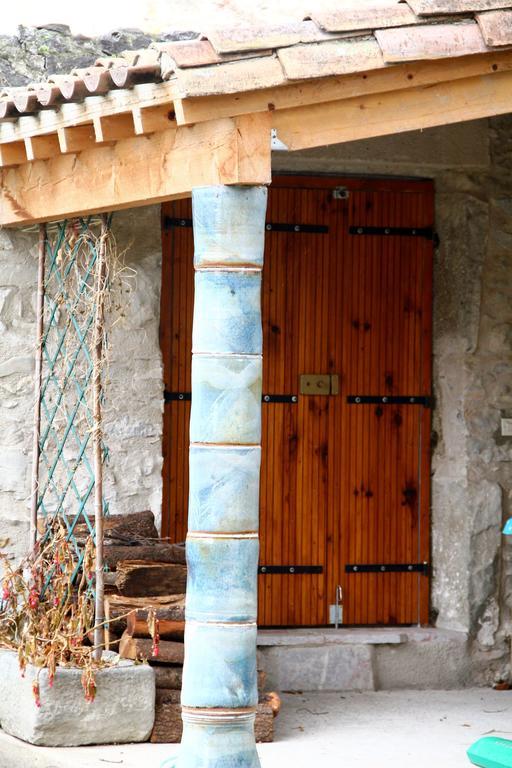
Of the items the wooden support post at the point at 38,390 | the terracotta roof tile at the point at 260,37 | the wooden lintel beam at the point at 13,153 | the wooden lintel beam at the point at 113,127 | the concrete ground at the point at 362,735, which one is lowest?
the concrete ground at the point at 362,735

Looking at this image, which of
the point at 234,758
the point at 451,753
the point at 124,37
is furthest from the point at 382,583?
the point at 124,37

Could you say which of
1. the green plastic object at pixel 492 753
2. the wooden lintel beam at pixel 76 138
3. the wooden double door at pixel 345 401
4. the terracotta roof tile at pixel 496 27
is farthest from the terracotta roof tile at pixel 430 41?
the wooden double door at pixel 345 401

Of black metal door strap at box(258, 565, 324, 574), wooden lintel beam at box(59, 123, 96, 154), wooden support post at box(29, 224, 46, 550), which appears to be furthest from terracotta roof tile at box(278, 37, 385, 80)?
black metal door strap at box(258, 565, 324, 574)

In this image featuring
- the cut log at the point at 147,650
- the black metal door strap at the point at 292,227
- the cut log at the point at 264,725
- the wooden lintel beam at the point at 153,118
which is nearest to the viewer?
the wooden lintel beam at the point at 153,118

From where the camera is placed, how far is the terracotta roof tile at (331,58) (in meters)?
4.40

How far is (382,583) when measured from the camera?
712 centimetres

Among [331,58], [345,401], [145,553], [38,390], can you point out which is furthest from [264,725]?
[331,58]

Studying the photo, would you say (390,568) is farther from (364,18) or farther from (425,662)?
(364,18)

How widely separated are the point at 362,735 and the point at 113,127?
2958 millimetres

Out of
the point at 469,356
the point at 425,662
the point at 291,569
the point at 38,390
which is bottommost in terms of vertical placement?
the point at 425,662

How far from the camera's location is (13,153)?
5703mm

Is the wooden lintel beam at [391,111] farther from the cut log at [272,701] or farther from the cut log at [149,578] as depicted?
the cut log at [272,701]

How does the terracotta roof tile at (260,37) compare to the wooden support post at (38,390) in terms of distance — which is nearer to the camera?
the terracotta roof tile at (260,37)

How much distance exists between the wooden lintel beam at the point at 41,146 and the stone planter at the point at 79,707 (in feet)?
6.99
